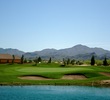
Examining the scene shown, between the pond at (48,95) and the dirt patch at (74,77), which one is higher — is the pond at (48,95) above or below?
below

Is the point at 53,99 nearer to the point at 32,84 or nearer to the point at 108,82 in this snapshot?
the point at 32,84

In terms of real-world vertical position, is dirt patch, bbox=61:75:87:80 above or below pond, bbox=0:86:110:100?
above

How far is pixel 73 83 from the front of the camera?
68.8 metres

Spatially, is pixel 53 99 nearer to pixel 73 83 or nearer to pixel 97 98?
pixel 97 98

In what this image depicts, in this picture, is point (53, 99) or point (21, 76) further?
point (21, 76)

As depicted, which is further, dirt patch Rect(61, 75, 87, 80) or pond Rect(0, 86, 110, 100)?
dirt patch Rect(61, 75, 87, 80)

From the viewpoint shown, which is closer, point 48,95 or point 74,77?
point 48,95

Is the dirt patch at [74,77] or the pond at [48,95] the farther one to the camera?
the dirt patch at [74,77]

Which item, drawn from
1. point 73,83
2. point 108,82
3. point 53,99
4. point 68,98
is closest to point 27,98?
point 53,99

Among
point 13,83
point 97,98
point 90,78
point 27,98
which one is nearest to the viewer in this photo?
point 27,98

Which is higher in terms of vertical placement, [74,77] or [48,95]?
[74,77]

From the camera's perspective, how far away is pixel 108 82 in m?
70.5

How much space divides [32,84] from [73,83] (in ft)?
35.7

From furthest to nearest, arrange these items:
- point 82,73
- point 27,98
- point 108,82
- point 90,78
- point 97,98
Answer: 1. point 82,73
2. point 90,78
3. point 108,82
4. point 97,98
5. point 27,98
